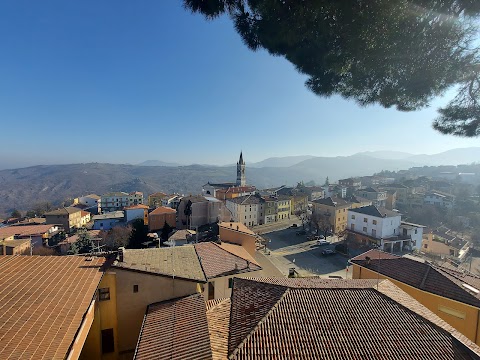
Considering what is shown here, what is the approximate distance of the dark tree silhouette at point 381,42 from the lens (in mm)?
5582

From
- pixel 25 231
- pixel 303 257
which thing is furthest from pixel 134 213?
pixel 303 257

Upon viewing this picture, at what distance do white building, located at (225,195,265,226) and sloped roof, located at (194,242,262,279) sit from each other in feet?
95.2

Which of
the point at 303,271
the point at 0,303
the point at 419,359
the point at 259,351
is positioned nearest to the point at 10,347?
the point at 0,303

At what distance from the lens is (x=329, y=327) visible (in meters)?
6.61

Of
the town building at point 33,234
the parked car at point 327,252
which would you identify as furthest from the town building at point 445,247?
the town building at point 33,234

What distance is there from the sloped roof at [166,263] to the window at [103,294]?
35.2 inches

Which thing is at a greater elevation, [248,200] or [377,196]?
[248,200]

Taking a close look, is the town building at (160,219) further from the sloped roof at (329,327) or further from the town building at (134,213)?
the sloped roof at (329,327)

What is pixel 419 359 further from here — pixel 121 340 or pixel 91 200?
pixel 91 200

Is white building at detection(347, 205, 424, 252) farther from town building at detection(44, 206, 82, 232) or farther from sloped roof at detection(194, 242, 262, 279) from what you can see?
town building at detection(44, 206, 82, 232)

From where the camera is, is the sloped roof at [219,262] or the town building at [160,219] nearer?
the sloped roof at [219,262]

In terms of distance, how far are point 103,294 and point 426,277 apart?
44.1 feet

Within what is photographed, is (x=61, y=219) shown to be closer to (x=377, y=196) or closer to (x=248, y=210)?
(x=248, y=210)

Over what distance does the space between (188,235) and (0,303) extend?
20283 millimetres
